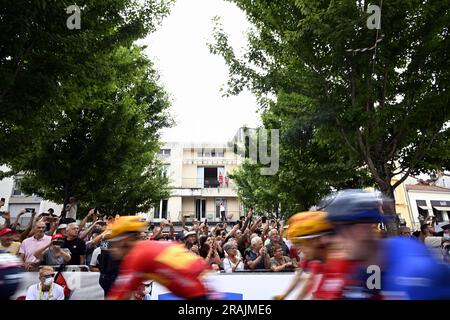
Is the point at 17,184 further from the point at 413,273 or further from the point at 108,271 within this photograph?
the point at 413,273

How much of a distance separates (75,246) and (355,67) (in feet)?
21.4

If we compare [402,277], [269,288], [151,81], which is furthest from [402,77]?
[151,81]

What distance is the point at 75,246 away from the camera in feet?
19.6

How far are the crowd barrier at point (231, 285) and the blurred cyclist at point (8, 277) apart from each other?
8.73ft

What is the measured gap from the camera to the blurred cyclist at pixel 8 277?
1970 mm

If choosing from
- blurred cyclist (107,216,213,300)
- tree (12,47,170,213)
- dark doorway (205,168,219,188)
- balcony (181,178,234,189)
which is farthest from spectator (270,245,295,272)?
dark doorway (205,168,219,188)

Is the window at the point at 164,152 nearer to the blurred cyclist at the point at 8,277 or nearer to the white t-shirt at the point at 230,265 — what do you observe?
the white t-shirt at the point at 230,265

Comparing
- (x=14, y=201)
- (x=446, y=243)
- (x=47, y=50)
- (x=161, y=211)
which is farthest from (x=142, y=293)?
→ (x=161, y=211)

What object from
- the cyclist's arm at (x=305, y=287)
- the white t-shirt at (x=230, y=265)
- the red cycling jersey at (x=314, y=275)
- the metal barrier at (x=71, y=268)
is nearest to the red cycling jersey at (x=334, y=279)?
the red cycling jersey at (x=314, y=275)

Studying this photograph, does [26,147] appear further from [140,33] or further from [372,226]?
[372,226]

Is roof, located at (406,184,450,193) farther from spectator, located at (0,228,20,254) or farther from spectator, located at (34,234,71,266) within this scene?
spectator, located at (0,228,20,254)

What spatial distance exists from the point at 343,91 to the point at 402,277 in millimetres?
5893

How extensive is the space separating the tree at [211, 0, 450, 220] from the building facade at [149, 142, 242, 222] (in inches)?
1077

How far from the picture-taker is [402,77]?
727 centimetres
